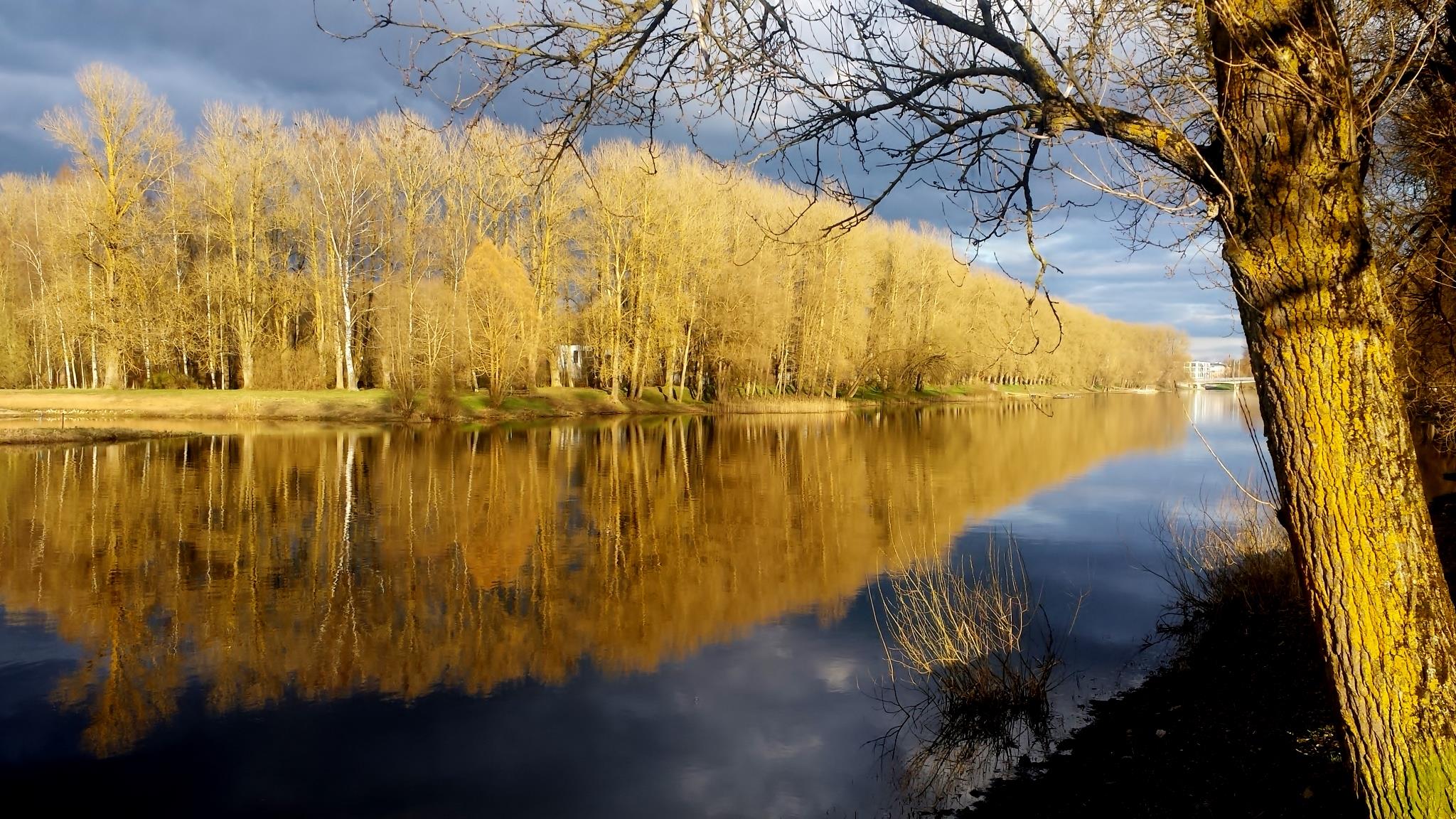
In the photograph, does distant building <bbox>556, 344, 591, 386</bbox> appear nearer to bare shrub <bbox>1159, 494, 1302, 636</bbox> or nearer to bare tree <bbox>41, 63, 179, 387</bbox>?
bare tree <bbox>41, 63, 179, 387</bbox>

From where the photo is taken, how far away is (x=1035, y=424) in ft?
147

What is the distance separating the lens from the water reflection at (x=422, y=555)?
8438 millimetres

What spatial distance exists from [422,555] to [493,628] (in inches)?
149

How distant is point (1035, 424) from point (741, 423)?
1544 centimetres

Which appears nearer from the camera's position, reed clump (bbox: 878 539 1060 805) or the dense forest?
reed clump (bbox: 878 539 1060 805)

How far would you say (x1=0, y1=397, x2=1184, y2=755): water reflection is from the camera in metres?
8.44

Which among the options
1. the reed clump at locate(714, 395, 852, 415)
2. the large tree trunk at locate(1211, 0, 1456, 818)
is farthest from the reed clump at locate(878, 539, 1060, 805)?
the reed clump at locate(714, 395, 852, 415)

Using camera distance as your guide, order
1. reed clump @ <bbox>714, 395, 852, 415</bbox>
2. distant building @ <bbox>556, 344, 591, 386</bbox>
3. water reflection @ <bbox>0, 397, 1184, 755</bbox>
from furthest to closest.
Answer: distant building @ <bbox>556, 344, 591, 386</bbox> < reed clump @ <bbox>714, 395, 852, 415</bbox> < water reflection @ <bbox>0, 397, 1184, 755</bbox>

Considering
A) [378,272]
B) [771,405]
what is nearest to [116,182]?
[378,272]

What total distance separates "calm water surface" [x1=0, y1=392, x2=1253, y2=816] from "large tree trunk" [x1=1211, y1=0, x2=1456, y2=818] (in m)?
0.88

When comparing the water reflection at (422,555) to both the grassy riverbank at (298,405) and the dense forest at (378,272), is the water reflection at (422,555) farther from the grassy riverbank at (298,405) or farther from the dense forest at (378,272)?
the dense forest at (378,272)

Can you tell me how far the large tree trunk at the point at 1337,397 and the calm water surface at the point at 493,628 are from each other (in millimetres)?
880

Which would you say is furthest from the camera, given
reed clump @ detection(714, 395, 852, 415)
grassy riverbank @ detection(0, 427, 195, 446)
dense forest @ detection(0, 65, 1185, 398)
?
reed clump @ detection(714, 395, 852, 415)

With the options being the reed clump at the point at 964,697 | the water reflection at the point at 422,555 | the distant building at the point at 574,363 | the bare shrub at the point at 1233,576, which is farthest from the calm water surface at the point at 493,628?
the distant building at the point at 574,363
